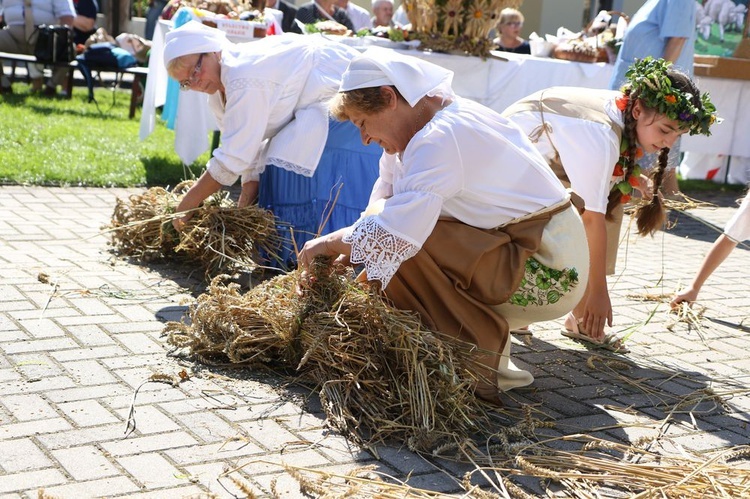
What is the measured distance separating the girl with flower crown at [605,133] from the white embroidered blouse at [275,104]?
1.21 m

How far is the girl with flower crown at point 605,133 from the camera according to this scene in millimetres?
3908

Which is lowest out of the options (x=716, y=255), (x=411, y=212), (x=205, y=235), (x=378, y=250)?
(x=205, y=235)

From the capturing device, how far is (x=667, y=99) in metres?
3.84

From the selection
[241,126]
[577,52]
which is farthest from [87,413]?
[577,52]

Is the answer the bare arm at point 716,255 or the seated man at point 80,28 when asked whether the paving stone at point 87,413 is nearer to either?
the bare arm at point 716,255

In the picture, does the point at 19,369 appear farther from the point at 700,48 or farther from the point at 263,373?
the point at 700,48

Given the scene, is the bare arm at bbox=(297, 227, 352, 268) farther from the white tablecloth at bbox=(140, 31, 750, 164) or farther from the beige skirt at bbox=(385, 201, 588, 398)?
the white tablecloth at bbox=(140, 31, 750, 164)

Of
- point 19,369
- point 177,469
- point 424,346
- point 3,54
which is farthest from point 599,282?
point 3,54

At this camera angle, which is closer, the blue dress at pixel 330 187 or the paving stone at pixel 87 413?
the paving stone at pixel 87 413

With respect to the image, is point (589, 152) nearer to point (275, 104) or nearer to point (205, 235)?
point (275, 104)

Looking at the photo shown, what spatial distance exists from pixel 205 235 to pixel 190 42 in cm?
95

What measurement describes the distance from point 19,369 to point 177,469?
1.01m

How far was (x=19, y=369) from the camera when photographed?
345 centimetres

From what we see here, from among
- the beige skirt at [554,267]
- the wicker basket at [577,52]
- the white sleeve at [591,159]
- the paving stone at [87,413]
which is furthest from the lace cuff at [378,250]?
the wicker basket at [577,52]
